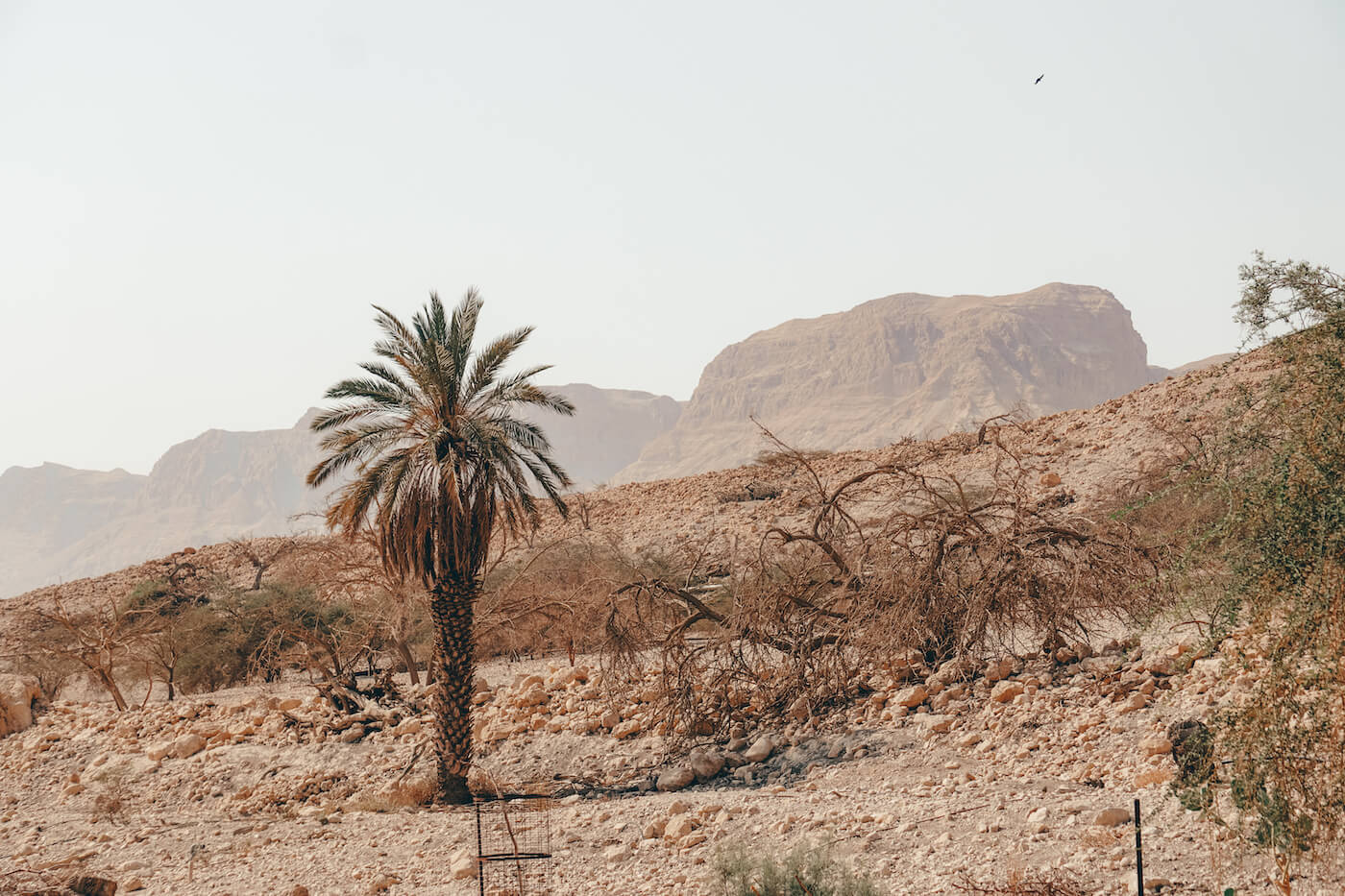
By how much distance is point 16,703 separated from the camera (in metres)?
20.4

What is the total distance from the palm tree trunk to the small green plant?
5.70m

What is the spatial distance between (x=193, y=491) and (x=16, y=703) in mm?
167691

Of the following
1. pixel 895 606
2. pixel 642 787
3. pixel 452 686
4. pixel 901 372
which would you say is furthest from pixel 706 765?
pixel 901 372

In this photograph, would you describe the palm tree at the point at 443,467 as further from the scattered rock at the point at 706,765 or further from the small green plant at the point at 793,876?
the small green plant at the point at 793,876

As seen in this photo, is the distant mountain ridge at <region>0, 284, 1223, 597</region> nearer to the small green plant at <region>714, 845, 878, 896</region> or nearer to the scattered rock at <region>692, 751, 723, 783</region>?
the scattered rock at <region>692, 751, 723, 783</region>

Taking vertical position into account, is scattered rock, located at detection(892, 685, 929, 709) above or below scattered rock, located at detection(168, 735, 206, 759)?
above

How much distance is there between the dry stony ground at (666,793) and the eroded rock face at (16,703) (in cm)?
258

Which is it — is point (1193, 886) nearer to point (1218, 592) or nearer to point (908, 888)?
point (908, 888)

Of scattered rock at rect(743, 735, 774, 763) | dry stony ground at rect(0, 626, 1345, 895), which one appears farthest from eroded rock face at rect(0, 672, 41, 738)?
scattered rock at rect(743, 735, 774, 763)

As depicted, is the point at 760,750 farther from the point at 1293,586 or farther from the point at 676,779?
the point at 1293,586

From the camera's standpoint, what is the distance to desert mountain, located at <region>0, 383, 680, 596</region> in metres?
160

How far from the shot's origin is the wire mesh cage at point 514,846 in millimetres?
8844

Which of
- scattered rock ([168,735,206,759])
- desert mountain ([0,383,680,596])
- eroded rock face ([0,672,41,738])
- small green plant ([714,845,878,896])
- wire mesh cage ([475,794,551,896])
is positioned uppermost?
desert mountain ([0,383,680,596])

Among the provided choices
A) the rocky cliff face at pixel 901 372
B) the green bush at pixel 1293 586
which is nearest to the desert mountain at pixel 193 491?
the rocky cliff face at pixel 901 372
